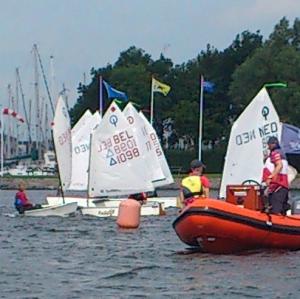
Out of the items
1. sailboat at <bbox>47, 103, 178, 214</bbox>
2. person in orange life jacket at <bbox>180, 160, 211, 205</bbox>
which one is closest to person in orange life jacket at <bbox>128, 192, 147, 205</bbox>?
sailboat at <bbox>47, 103, 178, 214</bbox>

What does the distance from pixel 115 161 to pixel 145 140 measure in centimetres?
441

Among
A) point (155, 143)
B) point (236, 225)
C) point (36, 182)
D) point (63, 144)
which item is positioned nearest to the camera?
point (236, 225)

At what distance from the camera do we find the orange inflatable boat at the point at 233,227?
67.7 feet

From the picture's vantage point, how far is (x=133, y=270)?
1986cm

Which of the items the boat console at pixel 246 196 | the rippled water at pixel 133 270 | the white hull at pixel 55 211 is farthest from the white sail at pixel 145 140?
the boat console at pixel 246 196

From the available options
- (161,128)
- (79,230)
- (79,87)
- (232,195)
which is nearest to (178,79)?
(161,128)

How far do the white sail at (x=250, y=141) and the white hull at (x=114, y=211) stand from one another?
513 cm

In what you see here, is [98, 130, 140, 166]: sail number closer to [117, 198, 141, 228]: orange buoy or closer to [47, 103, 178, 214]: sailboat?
[47, 103, 178, 214]: sailboat

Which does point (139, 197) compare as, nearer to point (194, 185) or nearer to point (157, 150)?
point (157, 150)

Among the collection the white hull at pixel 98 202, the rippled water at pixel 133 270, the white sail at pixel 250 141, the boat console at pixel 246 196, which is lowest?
the rippled water at pixel 133 270

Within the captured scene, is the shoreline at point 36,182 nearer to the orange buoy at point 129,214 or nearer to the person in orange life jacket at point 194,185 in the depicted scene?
the orange buoy at point 129,214

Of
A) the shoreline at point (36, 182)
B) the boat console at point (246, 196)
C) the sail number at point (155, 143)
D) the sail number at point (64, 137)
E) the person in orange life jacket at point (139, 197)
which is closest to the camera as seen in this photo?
the boat console at point (246, 196)

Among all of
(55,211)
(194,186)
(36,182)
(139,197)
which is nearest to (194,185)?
(194,186)

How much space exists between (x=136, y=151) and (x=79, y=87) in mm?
83394
